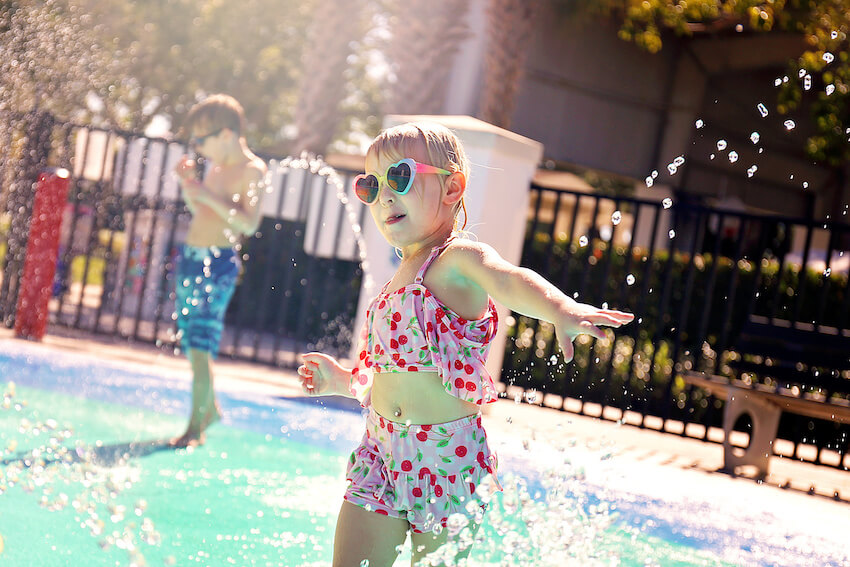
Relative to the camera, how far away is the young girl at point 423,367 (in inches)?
101

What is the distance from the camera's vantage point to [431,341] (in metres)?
2.61

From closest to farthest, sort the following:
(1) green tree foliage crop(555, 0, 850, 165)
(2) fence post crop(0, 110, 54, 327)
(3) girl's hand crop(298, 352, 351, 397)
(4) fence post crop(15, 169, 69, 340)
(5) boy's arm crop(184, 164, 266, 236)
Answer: (3) girl's hand crop(298, 352, 351, 397) → (5) boy's arm crop(184, 164, 266, 236) → (4) fence post crop(15, 169, 69, 340) → (2) fence post crop(0, 110, 54, 327) → (1) green tree foliage crop(555, 0, 850, 165)

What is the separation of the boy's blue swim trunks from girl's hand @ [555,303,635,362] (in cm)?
336

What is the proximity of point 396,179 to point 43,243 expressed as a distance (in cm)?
619

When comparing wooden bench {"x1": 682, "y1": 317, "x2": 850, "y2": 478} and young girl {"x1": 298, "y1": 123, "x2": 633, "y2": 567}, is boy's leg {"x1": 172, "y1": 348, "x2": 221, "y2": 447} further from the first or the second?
wooden bench {"x1": 682, "y1": 317, "x2": 850, "y2": 478}

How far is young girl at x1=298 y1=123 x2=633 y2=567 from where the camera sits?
2.56m

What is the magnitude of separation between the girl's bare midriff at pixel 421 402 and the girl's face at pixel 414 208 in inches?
15.3

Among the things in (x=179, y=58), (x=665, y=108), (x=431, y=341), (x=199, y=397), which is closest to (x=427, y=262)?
(x=431, y=341)

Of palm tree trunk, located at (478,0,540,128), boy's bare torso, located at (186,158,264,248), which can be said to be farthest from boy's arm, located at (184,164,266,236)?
palm tree trunk, located at (478,0,540,128)

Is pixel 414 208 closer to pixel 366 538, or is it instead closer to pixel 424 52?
pixel 366 538

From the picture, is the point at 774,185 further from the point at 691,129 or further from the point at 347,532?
the point at 347,532

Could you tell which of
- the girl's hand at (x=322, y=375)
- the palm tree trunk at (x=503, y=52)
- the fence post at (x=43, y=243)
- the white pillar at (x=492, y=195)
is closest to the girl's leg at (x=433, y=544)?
the girl's hand at (x=322, y=375)

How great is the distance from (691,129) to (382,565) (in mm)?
18112

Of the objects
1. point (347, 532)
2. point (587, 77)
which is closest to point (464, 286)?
point (347, 532)
